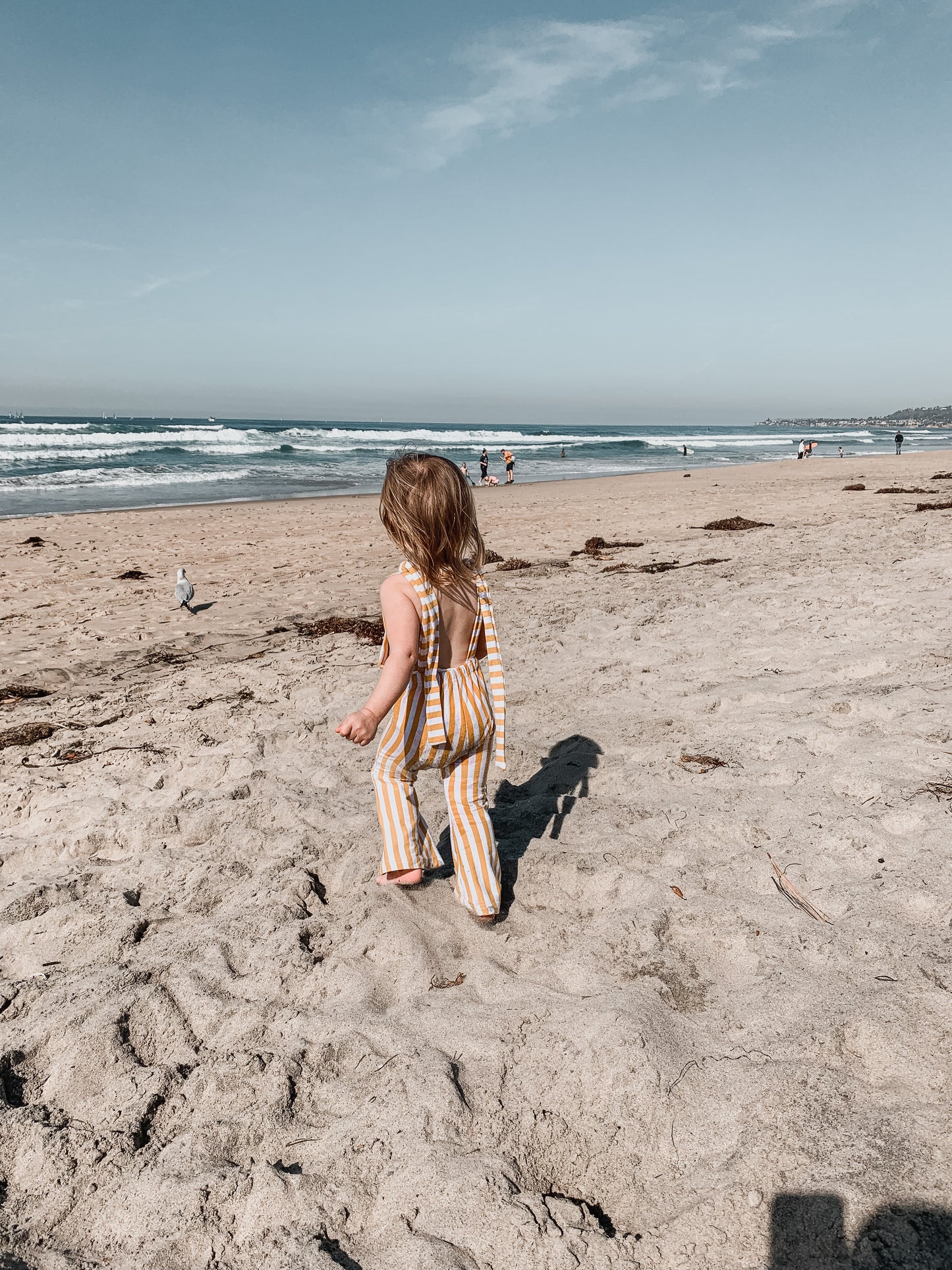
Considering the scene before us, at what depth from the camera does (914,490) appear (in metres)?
15.0

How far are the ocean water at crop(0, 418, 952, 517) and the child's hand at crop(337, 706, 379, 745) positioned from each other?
19.8m

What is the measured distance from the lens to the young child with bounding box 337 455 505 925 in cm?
269

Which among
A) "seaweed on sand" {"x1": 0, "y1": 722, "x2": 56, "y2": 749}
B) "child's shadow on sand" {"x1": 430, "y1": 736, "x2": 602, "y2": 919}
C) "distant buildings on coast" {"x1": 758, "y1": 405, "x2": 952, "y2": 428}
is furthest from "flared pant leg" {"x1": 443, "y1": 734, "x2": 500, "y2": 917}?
"distant buildings on coast" {"x1": 758, "y1": 405, "x2": 952, "y2": 428}

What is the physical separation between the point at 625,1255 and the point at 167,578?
1001 centimetres

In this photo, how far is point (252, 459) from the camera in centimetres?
4012

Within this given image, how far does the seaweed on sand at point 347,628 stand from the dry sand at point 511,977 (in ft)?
3.01

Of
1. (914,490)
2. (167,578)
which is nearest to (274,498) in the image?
(167,578)

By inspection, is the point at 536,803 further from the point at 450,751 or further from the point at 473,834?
the point at 450,751

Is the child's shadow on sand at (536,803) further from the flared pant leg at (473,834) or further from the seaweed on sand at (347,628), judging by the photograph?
the seaweed on sand at (347,628)

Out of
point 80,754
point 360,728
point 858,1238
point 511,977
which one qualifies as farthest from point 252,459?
point 858,1238

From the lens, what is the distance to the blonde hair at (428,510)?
8.81ft

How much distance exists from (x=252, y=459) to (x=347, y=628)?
35.9m

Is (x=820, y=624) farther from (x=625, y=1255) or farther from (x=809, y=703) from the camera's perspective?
(x=625, y=1255)

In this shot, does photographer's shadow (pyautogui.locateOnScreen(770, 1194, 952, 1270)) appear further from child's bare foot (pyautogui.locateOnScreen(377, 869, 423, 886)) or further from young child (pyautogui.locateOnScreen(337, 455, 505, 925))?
child's bare foot (pyautogui.locateOnScreen(377, 869, 423, 886))
